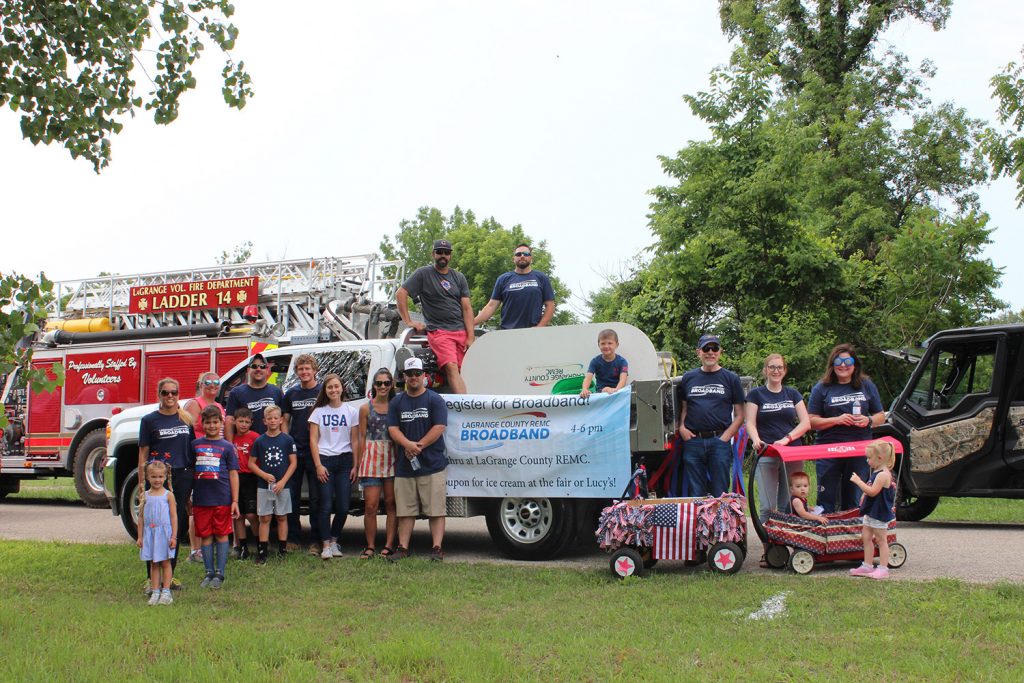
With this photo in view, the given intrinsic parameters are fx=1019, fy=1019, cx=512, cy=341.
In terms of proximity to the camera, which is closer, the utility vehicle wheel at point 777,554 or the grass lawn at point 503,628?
the grass lawn at point 503,628

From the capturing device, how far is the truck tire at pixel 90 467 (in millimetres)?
15016

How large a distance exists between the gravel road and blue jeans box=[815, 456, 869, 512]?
19.7 inches

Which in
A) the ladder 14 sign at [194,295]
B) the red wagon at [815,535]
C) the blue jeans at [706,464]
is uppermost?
the ladder 14 sign at [194,295]

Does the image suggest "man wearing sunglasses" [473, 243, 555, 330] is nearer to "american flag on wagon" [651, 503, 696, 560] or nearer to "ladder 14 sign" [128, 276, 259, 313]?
"american flag on wagon" [651, 503, 696, 560]

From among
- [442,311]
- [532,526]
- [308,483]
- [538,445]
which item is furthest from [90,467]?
[538,445]

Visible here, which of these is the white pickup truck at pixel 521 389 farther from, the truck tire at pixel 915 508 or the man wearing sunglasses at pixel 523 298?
the truck tire at pixel 915 508

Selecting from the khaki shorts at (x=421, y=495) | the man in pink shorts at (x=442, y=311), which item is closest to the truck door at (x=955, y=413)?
the man in pink shorts at (x=442, y=311)

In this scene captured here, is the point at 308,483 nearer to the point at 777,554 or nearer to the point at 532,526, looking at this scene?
the point at 532,526

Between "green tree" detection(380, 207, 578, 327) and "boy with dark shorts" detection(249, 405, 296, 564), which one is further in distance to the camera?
"green tree" detection(380, 207, 578, 327)

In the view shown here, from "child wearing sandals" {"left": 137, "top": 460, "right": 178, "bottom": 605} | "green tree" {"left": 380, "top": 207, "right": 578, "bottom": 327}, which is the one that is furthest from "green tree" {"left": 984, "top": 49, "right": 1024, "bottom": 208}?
"green tree" {"left": 380, "top": 207, "right": 578, "bottom": 327}

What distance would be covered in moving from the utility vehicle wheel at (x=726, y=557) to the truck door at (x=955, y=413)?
4312 mm

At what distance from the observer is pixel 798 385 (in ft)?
60.0

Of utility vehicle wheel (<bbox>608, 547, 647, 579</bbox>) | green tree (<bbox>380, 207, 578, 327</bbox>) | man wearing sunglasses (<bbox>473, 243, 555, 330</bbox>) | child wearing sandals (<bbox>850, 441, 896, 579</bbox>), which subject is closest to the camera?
child wearing sandals (<bbox>850, 441, 896, 579</bbox>)

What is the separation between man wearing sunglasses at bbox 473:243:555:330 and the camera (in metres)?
10.1
